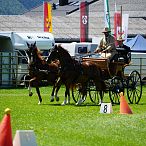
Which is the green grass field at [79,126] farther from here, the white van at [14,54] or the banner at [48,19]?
the banner at [48,19]

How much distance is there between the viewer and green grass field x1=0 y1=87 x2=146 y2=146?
44.7 feet

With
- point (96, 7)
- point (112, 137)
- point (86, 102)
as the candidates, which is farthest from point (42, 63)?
point (96, 7)

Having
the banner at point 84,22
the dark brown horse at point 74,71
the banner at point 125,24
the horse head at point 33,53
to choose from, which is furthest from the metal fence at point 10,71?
the dark brown horse at point 74,71

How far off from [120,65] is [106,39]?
1.06m

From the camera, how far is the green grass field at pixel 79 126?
1362 centimetres

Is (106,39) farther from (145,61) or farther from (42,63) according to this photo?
(145,61)

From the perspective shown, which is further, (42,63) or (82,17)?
(82,17)

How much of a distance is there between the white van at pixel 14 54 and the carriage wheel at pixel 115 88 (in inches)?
526

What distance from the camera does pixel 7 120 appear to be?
36.3 feet

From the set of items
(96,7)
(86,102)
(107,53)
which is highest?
(96,7)

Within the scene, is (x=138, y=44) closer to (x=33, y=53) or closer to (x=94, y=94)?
(x=94, y=94)

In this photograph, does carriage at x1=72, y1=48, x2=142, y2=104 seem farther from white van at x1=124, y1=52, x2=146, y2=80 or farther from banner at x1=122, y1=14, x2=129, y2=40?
banner at x1=122, y1=14, x2=129, y2=40

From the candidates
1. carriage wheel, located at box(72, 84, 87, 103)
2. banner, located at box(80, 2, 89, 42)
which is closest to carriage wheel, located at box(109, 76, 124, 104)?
carriage wheel, located at box(72, 84, 87, 103)

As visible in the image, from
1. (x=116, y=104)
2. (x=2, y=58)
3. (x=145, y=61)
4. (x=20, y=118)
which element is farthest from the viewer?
(x=145, y=61)
